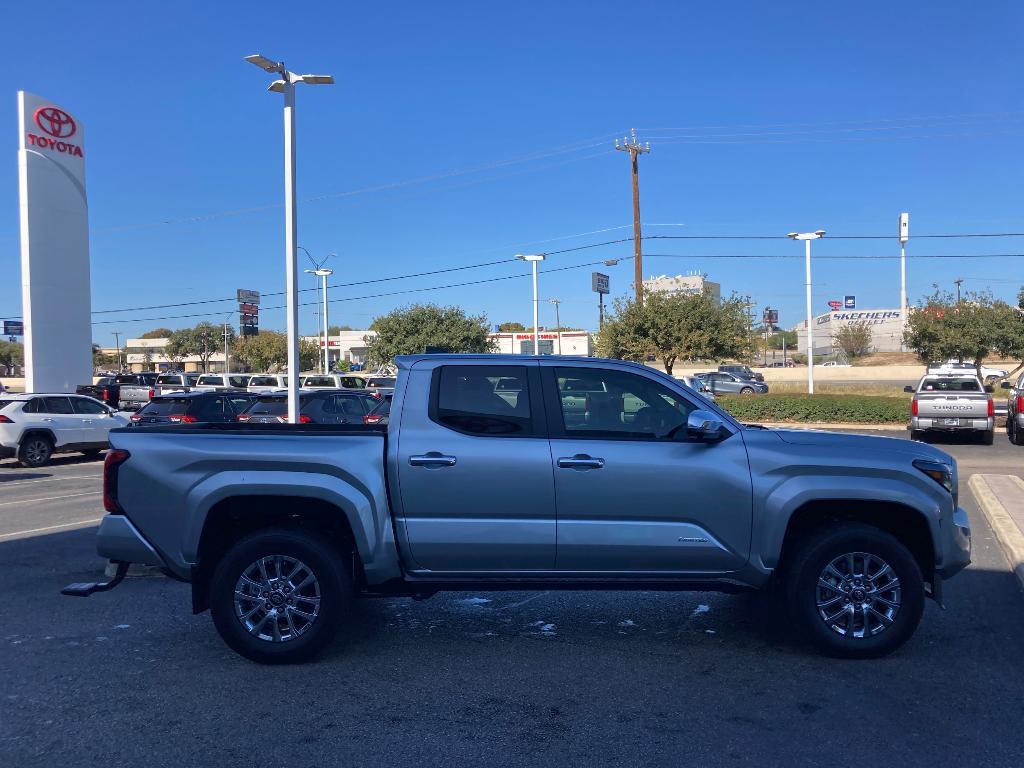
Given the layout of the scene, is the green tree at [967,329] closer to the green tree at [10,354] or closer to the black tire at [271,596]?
the black tire at [271,596]

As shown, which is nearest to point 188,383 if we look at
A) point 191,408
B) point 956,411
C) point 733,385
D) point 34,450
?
point 34,450

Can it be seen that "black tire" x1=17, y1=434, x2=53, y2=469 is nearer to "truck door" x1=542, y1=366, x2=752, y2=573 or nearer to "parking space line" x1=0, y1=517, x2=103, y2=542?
"parking space line" x1=0, y1=517, x2=103, y2=542

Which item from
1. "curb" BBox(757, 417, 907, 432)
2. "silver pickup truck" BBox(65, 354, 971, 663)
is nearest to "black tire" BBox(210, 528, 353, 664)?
"silver pickup truck" BBox(65, 354, 971, 663)

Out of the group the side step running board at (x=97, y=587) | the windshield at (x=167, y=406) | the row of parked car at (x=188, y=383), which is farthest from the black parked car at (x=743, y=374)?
the side step running board at (x=97, y=587)

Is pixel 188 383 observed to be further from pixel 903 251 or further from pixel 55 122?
pixel 903 251

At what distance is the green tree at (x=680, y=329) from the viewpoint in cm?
3503

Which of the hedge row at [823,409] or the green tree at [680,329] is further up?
the green tree at [680,329]

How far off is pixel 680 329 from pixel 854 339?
233ft

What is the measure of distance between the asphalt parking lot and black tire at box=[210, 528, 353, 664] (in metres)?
0.15

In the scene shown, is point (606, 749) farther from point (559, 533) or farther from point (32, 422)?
point (32, 422)

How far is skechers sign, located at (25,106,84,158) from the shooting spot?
31109mm

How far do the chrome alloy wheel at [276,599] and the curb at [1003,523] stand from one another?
597 cm

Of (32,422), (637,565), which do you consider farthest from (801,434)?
(32,422)

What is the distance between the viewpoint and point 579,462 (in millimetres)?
5324
